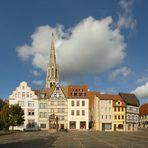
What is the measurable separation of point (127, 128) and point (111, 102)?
11345mm

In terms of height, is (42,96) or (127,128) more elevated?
(42,96)

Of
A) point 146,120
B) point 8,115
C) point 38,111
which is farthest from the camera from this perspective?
point 146,120

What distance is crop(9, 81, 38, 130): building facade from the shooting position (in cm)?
12644

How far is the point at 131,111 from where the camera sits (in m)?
140

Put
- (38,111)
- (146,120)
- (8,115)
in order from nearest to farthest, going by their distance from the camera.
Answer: (8,115) < (38,111) < (146,120)

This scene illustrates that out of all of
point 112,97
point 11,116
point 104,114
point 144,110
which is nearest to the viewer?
point 11,116

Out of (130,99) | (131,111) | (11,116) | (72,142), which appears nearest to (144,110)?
(130,99)

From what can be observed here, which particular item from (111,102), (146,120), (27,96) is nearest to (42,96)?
(27,96)

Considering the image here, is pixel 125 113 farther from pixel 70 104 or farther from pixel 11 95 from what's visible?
pixel 11 95

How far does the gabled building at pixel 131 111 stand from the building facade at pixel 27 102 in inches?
1310

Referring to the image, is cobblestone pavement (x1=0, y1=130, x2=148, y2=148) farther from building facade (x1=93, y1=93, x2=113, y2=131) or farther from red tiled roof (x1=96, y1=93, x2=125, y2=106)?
red tiled roof (x1=96, y1=93, x2=125, y2=106)

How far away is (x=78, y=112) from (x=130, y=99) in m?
25.8

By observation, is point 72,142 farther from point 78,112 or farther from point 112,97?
point 112,97

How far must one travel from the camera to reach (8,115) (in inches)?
3898
